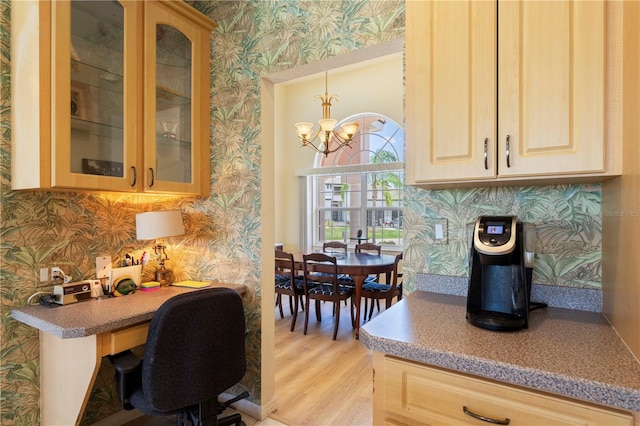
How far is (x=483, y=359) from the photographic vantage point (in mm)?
933

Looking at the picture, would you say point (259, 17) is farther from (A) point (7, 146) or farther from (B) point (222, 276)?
(B) point (222, 276)

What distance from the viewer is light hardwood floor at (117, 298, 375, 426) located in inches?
85.7

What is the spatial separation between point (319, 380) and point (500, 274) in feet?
6.33

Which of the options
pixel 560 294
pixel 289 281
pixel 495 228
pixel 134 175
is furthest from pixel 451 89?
pixel 289 281

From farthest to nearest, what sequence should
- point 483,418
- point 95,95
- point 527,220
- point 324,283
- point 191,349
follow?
point 324,283, point 95,95, point 191,349, point 527,220, point 483,418

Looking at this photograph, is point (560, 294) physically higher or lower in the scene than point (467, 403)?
higher

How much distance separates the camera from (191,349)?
1.52 meters

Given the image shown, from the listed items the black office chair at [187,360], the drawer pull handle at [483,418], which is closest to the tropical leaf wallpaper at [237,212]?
the black office chair at [187,360]

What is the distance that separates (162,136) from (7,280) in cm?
110

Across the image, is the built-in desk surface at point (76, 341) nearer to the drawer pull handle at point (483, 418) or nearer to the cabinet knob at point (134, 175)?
the cabinet knob at point (134, 175)

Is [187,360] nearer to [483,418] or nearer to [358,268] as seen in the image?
[483,418]

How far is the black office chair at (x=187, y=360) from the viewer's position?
4.78ft

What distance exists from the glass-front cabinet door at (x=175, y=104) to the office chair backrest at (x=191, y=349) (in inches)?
34.8

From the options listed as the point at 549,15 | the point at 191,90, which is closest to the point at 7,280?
the point at 191,90
